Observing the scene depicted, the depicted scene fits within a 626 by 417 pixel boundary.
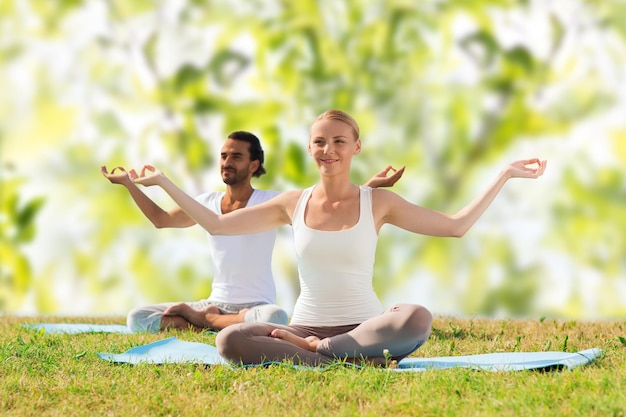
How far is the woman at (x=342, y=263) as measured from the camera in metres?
3.85

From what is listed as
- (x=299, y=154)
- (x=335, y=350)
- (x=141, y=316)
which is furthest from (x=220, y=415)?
(x=299, y=154)

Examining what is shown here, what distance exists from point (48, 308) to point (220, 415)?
216 inches

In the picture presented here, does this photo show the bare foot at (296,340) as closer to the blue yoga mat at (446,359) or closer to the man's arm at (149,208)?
the blue yoga mat at (446,359)

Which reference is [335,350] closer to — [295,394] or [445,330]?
[295,394]

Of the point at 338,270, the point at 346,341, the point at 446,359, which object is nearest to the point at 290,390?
the point at 346,341

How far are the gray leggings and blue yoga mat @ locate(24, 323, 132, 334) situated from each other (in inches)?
83.8

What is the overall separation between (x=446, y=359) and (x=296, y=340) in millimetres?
787

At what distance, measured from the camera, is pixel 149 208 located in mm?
4965

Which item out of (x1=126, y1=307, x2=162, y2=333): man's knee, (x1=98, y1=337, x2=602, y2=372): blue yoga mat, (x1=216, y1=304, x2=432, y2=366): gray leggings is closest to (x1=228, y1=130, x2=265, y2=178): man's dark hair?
(x1=126, y1=307, x2=162, y2=333): man's knee

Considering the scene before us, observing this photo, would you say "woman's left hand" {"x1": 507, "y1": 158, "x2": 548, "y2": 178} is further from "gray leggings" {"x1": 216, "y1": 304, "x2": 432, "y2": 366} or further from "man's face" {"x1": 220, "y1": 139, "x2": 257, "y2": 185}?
"man's face" {"x1": 220, "y1": 139, "x2": 257, "y2": 185}

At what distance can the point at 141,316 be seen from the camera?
5.74 metres

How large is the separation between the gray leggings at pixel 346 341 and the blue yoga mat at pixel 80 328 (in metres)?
2.13

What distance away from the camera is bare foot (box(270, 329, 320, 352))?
3906 mm

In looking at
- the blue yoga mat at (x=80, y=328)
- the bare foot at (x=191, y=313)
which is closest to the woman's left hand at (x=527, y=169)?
the bare foot at (x=191, y=313)
